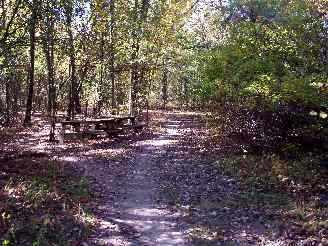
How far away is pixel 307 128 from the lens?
1191 cm

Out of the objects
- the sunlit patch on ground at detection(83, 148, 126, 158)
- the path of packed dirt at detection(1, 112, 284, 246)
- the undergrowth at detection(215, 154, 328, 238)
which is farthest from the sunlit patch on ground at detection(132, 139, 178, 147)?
the undergrowth at detection(215, 154, 328, 238)

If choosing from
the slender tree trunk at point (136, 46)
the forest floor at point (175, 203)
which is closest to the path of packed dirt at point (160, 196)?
the forest floor at point (175, 203)

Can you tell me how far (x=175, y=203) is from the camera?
32.7 ft

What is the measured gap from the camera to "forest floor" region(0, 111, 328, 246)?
26.1 feet

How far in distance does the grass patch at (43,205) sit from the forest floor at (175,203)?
66 mm

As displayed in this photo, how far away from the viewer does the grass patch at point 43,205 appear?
780 cm

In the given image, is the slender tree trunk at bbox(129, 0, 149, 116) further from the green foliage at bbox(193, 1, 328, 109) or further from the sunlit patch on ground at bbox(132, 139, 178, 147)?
the green foliage at bbox(193, 1, 328, 109)

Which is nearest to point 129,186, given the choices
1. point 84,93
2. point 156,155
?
point 156,155

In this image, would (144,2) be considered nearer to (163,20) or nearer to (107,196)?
(163,20)

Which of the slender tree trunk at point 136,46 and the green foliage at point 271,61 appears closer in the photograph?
the green foliage at point 271,61

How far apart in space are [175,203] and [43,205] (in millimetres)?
2745

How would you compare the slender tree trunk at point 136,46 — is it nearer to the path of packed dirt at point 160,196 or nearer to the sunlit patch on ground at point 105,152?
the path of packed dirt at point 160,196

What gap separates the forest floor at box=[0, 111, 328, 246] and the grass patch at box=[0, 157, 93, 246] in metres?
0.07

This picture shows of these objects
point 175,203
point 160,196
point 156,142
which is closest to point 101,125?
point 156,142
